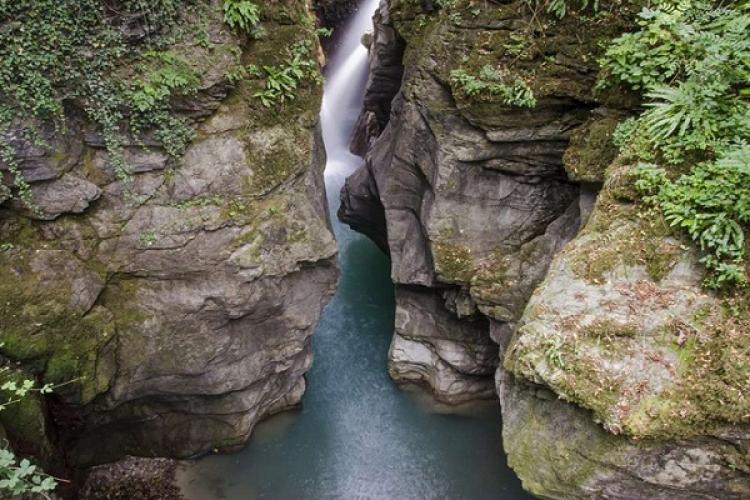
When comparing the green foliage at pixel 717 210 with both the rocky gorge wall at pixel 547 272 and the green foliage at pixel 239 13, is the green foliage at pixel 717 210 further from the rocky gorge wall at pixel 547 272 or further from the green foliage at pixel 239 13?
the green foliage at pixel 239 13

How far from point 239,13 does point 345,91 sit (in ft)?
51.3

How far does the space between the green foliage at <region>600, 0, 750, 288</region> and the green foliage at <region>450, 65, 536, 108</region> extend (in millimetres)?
1369

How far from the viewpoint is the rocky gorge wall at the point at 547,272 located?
17.8ft

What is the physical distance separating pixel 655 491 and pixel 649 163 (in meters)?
4.00

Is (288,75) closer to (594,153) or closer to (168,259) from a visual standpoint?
(168,259)

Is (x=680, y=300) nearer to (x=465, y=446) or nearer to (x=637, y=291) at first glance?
(x=637, y=291)

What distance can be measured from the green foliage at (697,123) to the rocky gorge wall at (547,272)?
34 cm

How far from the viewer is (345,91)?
23156 mm

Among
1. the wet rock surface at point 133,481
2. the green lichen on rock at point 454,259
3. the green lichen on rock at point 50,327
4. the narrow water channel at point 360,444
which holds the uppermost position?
the green lichen on rock at point 454,259

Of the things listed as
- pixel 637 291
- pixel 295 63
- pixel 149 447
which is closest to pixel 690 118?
pixel 637 291

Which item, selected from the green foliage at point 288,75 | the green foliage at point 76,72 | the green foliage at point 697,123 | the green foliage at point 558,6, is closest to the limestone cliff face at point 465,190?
the green foliage at point 558,6

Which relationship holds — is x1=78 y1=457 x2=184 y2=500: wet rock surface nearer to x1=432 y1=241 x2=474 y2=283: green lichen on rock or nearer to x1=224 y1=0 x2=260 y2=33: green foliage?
x1=432 y1=241 x2=474 y2=283: green lichen on rock

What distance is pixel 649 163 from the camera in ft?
21.4

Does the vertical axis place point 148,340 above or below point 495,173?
below
